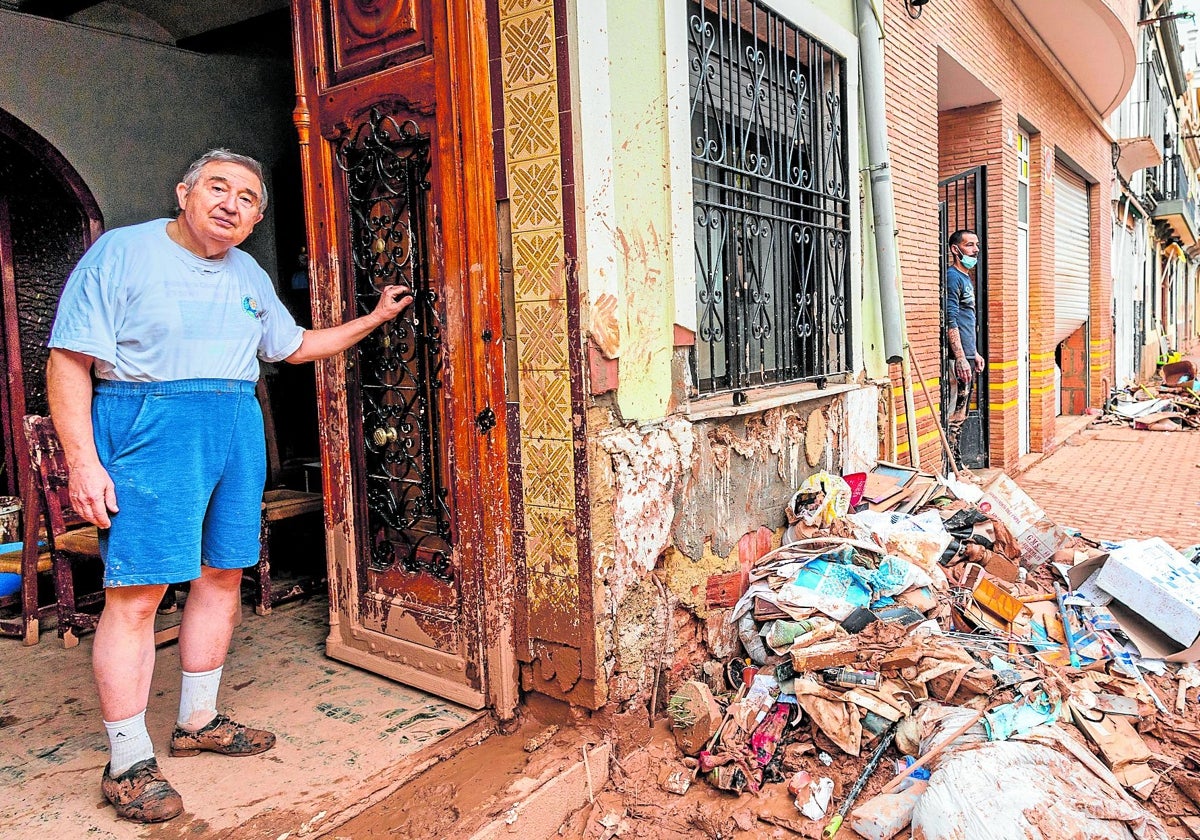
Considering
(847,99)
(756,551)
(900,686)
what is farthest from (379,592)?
(847,99)

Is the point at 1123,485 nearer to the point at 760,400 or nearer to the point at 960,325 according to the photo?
the point at 960,325

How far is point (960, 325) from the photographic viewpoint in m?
7.70

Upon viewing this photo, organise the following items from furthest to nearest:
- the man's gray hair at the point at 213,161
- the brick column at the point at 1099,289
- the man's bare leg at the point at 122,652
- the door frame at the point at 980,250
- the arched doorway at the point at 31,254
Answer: the brick column at the point at 1099,289 → the door frame at the point at 980,250 → the arched doorway at the point at 31,254 → the man's gray hair at the point at 213,161 → the man's bare leg at the point at 122,652

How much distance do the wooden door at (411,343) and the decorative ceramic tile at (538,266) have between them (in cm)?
10

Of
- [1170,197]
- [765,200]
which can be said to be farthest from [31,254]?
[1170,197]

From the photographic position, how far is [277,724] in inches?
119

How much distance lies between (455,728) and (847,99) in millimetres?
4240

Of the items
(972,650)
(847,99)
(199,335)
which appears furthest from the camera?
(847,99)

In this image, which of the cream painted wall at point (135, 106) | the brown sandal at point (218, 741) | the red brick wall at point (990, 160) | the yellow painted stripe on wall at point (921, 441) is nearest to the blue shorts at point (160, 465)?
the brown sandal at point (218, 741)

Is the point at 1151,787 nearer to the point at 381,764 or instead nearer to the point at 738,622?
the point at 738,622

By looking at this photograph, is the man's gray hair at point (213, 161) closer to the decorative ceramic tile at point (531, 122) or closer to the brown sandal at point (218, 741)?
the decorative ceramic tile at point (531, 122)

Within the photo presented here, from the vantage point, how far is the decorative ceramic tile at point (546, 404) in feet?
9.82

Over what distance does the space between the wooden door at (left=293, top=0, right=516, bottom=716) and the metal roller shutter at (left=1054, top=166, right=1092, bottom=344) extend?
34.5 ft

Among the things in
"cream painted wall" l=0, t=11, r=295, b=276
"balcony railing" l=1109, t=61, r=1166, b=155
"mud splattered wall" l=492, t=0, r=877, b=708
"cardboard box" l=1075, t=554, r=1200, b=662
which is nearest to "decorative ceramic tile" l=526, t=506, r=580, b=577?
"mud splattered wall" l=492, t=0, r=877, b=708
